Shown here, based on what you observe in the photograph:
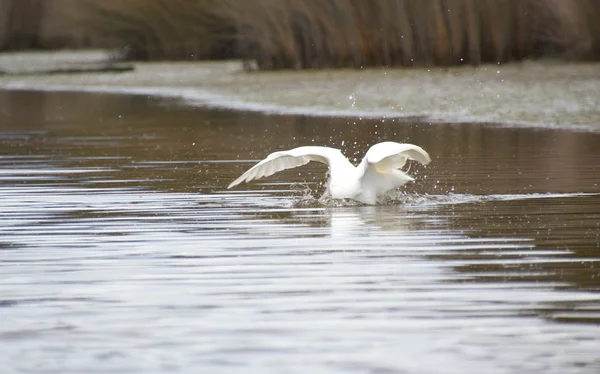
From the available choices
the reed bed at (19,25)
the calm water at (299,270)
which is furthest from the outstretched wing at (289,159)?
the reed bed at (19,25)

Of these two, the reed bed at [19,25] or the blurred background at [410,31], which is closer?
the blurred background at [410,31]

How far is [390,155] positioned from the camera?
36.3 ft

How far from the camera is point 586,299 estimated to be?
7.34 meters

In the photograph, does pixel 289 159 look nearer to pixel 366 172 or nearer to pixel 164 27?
pixel 366 172

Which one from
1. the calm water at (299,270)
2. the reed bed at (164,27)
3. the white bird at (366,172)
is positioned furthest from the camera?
the reed bed at (164,27)

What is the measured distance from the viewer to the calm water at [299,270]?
6320 millimetres

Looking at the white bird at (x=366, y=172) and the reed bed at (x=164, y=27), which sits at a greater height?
the reed bed at (x=164, y=27)

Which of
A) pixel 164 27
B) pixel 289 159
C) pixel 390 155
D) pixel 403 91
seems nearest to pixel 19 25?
pixel 164 27

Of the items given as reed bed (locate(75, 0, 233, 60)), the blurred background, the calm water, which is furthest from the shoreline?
reed bed (locate(75, 0, 233, 60))

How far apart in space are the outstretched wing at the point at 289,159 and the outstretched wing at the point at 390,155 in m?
0.47

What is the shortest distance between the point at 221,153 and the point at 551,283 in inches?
429

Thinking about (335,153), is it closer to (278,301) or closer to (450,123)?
(278,301)

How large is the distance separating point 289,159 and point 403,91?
61.5 feet

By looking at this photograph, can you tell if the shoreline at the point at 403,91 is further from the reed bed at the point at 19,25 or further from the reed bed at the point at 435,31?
the reed bed at the point at 19,25
